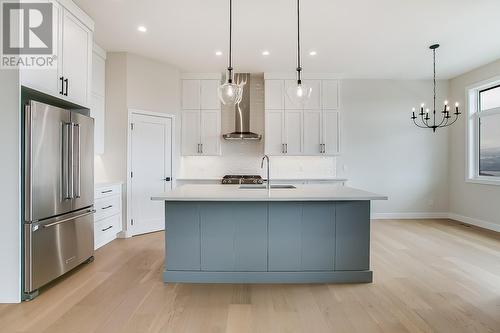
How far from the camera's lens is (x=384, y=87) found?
5742 millimetres

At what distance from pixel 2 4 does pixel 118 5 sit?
1.13m

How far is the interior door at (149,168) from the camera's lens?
14.6 feet

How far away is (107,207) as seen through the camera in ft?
12.9

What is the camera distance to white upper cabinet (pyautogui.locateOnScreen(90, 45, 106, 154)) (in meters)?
4.05

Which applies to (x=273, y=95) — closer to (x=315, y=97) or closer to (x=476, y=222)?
(x=315, y=97)

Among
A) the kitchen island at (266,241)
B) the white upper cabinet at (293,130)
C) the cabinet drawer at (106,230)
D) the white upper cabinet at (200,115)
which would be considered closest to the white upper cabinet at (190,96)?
the white upper cabinet at (200,115)

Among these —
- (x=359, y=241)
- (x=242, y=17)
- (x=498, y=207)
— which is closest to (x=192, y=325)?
(x=359, y=241)

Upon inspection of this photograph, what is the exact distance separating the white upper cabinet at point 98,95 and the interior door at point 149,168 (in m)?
0.46

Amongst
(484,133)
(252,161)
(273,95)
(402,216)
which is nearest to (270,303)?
(252,161)

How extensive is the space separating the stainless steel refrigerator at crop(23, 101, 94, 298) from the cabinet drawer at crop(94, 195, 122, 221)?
57 centimetres

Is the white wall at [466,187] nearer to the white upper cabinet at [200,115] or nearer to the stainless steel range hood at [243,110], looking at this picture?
the stainless steel range hood at [243,110]

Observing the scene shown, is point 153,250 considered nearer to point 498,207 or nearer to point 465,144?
point 498,207

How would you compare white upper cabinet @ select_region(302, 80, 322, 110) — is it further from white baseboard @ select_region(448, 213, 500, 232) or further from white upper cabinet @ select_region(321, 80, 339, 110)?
white baseboard @ select_region(448, 213, 500, 232)

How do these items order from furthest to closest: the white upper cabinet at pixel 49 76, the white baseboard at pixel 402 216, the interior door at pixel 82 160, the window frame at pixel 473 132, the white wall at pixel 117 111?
the white baseboard at pixel 402 216, the window frame at pixel 473 132, the white wall at pixel 117 111, the interior door at pixel 82 160, the white upper cabinet at pixel 49 76
